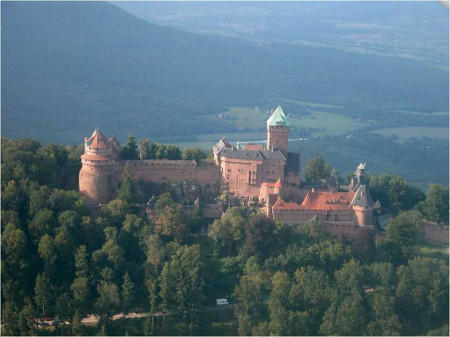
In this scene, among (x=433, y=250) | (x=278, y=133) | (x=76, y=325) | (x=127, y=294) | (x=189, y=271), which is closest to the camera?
(x=76, y=325)

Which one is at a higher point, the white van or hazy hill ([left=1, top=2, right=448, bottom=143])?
hazy hill ([left=1, top=2, right=448, bottom=143])

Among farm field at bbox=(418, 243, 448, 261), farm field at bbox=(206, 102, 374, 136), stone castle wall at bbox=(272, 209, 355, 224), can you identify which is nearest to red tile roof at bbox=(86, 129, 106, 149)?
stone castle wall at bbox=(272, 209, 355, 224)

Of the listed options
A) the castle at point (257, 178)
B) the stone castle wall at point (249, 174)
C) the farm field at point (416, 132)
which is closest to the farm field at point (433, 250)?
the castle at point (257, 178)

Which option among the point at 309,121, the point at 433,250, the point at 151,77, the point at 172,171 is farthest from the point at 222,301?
the point at 151,77

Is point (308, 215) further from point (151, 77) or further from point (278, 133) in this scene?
point (151, 77)

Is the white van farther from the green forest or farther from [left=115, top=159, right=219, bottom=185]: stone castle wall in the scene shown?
[left=115, top=159, right=219, bottom=185]: stone castle wall
